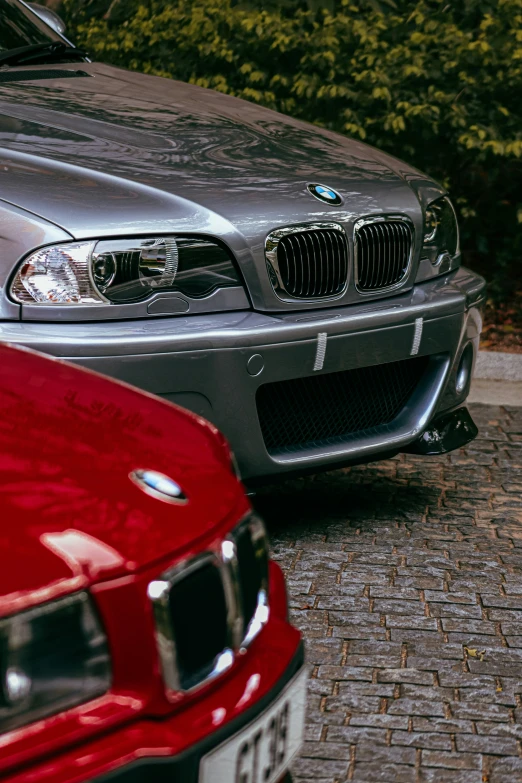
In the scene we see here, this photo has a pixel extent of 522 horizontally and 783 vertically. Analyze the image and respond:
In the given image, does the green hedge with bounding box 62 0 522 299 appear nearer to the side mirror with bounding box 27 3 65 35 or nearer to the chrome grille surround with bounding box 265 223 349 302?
the side mirror with bounding box 27 3 65 35

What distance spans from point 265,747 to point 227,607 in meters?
0.24

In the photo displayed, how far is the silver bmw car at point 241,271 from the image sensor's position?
134 inches

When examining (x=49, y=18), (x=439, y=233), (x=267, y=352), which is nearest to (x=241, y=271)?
(x=267, y=352)

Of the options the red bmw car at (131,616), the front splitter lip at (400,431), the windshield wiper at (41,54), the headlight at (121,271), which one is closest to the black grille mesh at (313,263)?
the headlight at (121,271)

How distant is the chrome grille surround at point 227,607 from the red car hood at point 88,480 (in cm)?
3

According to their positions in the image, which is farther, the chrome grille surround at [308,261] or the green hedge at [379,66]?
the green hedge at [379,66]

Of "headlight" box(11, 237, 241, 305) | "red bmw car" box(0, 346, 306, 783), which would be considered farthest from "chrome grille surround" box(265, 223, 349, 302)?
"red bmw car" box(0, 346, 306, 783)

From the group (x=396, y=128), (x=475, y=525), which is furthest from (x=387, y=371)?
(x=396, y=128)

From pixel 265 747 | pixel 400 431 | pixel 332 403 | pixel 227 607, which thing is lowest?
pixel 400 431

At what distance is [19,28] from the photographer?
5191mm

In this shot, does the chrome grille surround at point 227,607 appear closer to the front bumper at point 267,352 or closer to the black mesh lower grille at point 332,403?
the front bumper at point 267,352

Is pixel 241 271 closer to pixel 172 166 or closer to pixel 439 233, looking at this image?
pixel 172 166

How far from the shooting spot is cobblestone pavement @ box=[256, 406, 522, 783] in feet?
9.17

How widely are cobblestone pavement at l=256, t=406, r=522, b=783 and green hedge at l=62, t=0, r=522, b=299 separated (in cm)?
307
